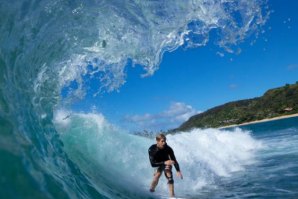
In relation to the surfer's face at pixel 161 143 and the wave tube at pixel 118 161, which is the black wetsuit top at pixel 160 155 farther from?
the wave tube at pixel 118 161

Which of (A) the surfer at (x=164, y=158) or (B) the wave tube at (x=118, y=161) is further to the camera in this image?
(B) the wave tube at (x=118, y=161)

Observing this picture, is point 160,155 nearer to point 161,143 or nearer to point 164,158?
point 164,158

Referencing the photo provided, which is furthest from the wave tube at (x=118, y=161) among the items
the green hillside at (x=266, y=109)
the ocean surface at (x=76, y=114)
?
the green hillside at (x=266, y=109)

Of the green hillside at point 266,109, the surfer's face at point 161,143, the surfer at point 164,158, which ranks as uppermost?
the green hillside at point 266,109

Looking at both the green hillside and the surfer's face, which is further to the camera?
the green hillside

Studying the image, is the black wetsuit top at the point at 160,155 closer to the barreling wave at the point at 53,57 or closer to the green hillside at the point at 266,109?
the barreling wave at the point at 53,57

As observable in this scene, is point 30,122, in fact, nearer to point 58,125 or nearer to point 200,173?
point 58,125

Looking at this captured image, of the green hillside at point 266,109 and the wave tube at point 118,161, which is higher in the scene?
Answer: the green hillside at point 266,109

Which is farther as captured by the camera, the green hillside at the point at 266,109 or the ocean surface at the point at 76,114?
the green hillside at the point at 266,109

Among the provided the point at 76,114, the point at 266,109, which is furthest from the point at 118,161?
the point at 266,109

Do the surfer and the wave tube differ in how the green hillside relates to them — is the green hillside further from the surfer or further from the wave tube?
the surfer

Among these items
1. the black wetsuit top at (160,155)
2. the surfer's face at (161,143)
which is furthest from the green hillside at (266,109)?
the surfer's face at (161,143)

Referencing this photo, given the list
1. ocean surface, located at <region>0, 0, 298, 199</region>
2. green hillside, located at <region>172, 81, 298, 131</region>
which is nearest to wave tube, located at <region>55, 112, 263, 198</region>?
ocean surface, located at <region>0, 0, 298, 199</region>

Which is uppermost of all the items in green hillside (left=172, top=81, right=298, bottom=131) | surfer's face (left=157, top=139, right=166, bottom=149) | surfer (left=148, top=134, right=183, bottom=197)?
Result: green hillside (left=172, top=81, right=298, bottom=131)
